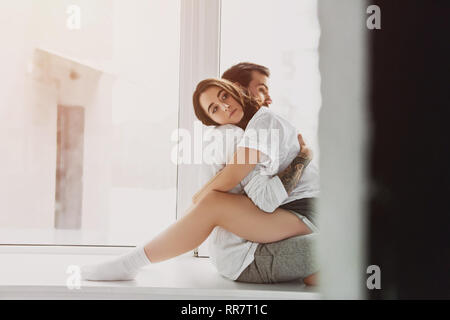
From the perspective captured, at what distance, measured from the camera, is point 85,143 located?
135 centimetres

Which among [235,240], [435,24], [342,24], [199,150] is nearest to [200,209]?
[235,240]

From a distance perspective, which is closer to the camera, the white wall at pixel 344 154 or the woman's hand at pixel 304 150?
the white wall at pixel 344 154

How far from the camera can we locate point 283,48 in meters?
1.17

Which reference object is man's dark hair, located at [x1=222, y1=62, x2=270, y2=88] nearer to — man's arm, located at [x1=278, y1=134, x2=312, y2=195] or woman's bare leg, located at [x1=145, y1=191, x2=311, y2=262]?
man's arm, located at [x1=278, y1=134, x2=312, y2=195]

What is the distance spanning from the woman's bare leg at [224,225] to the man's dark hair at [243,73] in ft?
1.13

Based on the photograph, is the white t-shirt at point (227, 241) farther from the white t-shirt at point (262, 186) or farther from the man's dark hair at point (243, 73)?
the man's dark hair at point (243, 73)

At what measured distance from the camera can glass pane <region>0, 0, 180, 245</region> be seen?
52.8 inches

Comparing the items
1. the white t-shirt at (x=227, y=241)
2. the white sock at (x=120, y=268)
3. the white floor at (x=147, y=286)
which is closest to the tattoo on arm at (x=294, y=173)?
the white t-shirt at (x=227, y=241)

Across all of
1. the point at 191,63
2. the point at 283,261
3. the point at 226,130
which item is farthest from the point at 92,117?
the point at 283,261

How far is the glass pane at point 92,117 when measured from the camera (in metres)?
1.34
